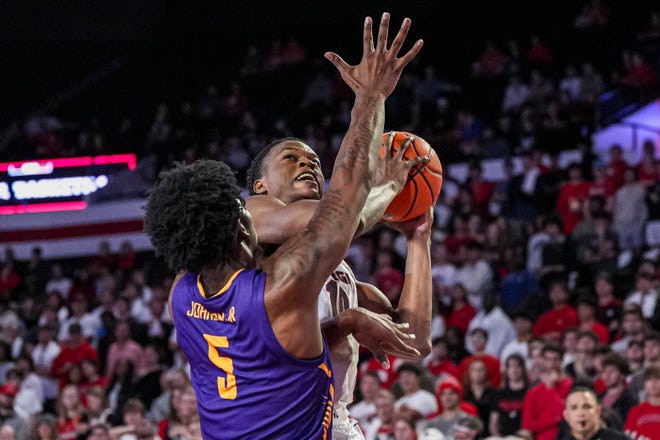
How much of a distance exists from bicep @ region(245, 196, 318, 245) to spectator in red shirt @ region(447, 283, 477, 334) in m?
6.70

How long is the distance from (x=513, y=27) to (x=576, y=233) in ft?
25.2

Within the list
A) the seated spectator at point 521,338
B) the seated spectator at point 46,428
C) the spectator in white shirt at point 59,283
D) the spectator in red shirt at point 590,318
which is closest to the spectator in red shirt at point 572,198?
the spectator in red shirt at point 590,318

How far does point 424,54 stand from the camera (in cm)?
1766

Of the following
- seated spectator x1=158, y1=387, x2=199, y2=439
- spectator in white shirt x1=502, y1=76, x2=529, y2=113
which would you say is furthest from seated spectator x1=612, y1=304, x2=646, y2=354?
spectator in white shirt x1=502, y1=76, x2=529, y2=113

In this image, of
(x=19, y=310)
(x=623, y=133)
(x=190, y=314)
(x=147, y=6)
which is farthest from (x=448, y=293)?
(x=147, y=6)

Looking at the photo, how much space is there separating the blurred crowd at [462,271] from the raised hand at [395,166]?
3.80m

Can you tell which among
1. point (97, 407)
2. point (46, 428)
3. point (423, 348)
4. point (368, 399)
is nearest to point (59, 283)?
point (97, 407)

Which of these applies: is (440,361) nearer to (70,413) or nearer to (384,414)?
(384,414)

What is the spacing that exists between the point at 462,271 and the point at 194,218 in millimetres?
8215

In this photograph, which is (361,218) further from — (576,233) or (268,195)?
(576,233)

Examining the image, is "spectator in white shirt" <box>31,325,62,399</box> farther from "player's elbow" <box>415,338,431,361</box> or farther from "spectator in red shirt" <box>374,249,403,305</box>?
"player's elbow" <box>415,338,431,361</box>

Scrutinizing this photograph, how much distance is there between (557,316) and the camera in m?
9.33

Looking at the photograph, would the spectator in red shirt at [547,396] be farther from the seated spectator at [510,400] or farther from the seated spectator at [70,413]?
the seated spectator at [70,413]

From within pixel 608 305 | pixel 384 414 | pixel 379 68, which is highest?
pixel 379 68
